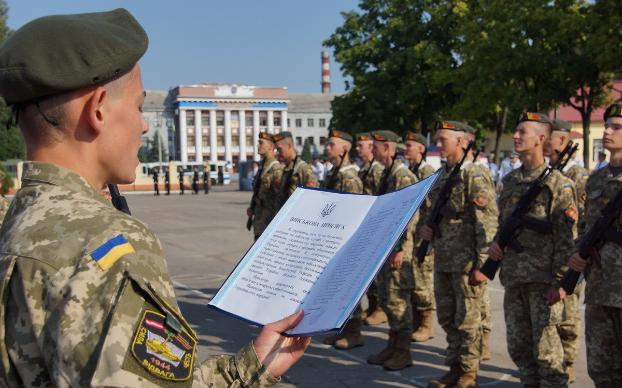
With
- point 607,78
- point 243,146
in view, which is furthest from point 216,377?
point 243,146

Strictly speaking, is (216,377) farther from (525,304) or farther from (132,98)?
(525,304)

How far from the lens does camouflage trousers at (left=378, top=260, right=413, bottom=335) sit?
5719 millimetres

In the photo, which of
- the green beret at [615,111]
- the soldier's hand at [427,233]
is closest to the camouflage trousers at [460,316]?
the soldier's hand at [427,233]

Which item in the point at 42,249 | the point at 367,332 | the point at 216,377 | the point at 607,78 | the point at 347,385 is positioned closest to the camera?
the point at 42,249

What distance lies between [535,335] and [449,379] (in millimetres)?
917

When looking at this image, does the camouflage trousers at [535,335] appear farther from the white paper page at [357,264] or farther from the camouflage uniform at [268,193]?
the camouflage uniform at [268,193]

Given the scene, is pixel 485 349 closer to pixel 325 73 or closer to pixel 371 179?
pixel 371 179

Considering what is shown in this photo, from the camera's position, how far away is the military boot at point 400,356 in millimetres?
5486

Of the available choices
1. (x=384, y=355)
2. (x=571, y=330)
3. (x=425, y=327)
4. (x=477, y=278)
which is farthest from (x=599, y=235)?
(x=425, y=327)

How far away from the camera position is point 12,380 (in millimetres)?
1184

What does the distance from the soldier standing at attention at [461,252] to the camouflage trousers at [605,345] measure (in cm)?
102

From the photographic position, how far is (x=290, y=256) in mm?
1710

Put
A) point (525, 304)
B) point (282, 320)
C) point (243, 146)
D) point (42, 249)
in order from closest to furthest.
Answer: point (42, 249), point (282, 320), point (525, 304), point (243, 146)

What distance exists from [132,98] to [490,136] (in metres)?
47.6
